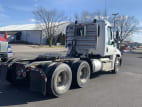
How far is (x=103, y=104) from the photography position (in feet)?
14.6

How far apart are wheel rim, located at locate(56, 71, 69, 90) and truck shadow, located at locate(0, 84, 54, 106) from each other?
567 millimetres

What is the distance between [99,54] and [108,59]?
107cm

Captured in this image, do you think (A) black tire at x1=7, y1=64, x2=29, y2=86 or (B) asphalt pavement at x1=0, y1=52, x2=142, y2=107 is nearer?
(B) asphalt pavement at x1=0, y1=52, x2=142, y2=107

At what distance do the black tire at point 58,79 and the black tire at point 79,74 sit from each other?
39 cm

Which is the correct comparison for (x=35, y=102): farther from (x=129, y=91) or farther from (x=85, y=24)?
(x=85, y=24)

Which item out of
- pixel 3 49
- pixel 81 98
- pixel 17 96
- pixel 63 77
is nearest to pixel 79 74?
pixel 63 77

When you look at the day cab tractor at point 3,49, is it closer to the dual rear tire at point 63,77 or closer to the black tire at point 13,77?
the black tire at point 13,77

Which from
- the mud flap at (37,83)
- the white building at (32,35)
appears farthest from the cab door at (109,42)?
the white building at (32,35)

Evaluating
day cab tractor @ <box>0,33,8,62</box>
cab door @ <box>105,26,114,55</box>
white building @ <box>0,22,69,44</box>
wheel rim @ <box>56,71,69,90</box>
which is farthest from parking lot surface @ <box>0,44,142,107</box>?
white building @ <box>0,22,69,44</box>

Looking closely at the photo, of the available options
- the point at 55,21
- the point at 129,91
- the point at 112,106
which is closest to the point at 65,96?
the point at 112,106

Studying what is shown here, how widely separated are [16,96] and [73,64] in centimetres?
241

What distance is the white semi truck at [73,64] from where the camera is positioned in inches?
184

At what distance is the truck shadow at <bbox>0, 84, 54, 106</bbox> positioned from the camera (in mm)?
4434

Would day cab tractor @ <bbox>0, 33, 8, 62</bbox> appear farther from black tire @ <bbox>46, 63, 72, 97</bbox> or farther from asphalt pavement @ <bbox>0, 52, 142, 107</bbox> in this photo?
black tire @ <bbox>46, 63, 72, 97</bbox>
